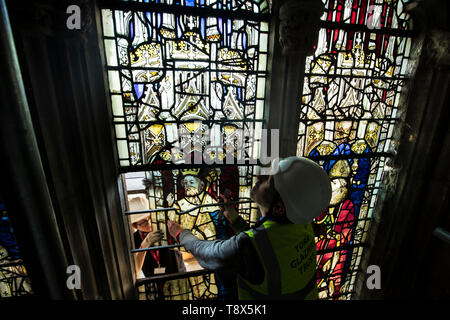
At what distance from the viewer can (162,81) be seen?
4.78ft

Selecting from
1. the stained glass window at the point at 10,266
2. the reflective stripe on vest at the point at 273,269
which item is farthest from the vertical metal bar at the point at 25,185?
the reflective stripe on vest at the point at 273,269

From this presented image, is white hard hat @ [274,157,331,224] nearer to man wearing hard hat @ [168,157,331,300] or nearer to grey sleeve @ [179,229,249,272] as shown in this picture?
man wearing hard hat @ [168,157,331,300]

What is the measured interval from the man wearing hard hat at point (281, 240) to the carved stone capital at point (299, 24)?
81 centimetres

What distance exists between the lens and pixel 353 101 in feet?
5.85

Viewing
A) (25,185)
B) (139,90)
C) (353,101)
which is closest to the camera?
(25,185)

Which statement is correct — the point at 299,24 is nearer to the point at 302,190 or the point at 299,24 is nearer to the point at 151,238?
the point at 302,190

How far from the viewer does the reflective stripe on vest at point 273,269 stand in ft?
2.97

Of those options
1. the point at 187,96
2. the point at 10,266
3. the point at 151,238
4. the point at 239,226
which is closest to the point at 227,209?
the point at 239,226

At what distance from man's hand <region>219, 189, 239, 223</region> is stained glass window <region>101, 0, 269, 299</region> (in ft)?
0.18

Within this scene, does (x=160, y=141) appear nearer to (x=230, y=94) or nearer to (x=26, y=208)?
(x=230, y=94)

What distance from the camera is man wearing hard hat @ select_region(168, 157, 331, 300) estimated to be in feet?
2.98

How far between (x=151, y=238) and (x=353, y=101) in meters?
2.00

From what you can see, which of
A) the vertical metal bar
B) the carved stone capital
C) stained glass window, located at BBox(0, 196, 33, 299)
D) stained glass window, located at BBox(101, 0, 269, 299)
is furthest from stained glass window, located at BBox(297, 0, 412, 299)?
stained glass window, located at BBox(0, 196, 33, 299)
